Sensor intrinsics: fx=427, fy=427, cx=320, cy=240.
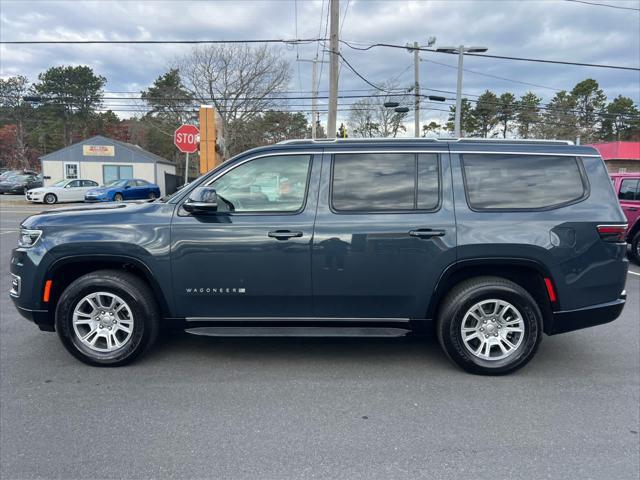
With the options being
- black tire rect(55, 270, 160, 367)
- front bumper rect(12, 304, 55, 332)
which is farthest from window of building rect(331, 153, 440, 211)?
front bumper rect(12, 304, 55, 332)

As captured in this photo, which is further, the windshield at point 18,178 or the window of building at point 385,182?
the windshield at point 18,178

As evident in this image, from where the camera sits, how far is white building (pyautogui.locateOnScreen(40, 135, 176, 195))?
33.6m

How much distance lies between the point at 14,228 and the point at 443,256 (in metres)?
14.8

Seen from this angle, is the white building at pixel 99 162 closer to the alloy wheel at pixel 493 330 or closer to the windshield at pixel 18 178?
the windshield at pixel 18 178

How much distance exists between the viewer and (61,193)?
84.2 ft

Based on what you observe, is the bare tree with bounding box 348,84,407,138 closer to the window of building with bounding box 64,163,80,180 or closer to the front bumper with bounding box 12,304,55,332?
the window of building with bounding box 64,163,80,180

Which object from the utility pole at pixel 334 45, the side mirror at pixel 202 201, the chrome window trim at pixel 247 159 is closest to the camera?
the side mirror at pixel 202 201

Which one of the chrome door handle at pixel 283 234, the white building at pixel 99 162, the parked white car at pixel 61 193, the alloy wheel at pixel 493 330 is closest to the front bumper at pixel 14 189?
the white building at pixel 99 162

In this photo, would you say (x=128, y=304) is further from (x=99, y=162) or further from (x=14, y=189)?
(x=14, y=189)

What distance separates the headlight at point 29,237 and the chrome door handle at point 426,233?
10.4 ft

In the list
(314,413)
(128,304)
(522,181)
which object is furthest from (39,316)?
(522,181)

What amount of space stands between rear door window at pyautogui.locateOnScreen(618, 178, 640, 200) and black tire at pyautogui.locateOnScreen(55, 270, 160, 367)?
10.1 m

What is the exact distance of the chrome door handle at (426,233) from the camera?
3.53 metres

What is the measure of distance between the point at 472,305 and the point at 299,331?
1.48 m
